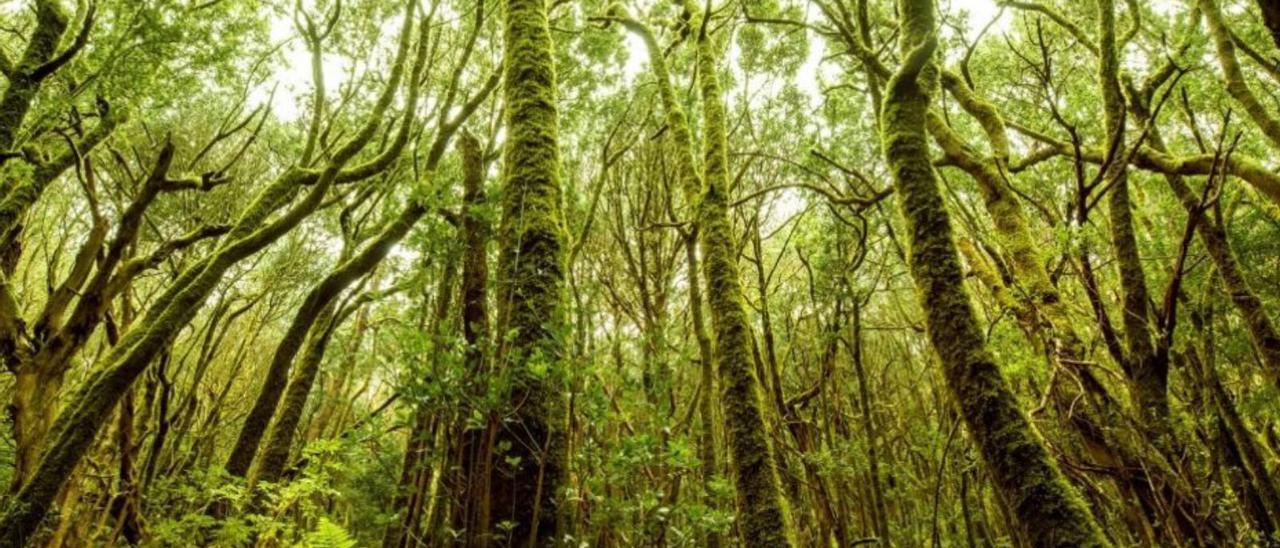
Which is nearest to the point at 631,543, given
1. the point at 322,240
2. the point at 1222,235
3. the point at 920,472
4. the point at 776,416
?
the point at 776,416

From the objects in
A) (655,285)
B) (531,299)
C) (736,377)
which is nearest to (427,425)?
(531,299)

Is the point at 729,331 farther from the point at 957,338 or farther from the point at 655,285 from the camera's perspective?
the point at 655,285

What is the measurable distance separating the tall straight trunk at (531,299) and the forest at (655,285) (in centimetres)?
2

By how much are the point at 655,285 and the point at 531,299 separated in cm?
628

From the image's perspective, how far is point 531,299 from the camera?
2.65 m

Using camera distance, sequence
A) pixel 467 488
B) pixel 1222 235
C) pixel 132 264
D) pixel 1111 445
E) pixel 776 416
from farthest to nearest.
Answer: pixel 776 416, pixel 132 264, pixel 1222 235, pixel 1111 445, pixel 467 488

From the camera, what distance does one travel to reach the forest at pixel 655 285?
251cm

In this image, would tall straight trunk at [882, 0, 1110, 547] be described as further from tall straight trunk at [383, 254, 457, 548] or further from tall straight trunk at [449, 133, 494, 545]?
tall straight trunk at [383, 254, 457, 548]

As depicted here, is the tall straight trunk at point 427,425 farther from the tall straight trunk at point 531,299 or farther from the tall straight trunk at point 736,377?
the tall straight trunk at point 736,377

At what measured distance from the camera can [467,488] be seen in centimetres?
235

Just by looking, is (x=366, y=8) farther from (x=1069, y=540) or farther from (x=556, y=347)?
(x=1069, y=540)

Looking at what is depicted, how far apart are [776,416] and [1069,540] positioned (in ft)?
13.3

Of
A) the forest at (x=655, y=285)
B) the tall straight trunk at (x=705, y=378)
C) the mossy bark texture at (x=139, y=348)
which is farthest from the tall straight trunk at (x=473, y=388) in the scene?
the mossy bark texture at (x=139, y=348)

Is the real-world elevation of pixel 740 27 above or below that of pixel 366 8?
above
